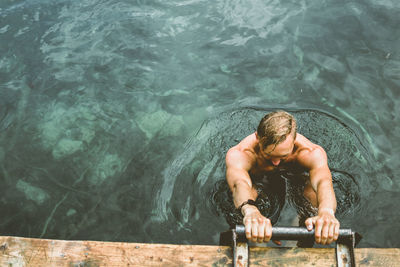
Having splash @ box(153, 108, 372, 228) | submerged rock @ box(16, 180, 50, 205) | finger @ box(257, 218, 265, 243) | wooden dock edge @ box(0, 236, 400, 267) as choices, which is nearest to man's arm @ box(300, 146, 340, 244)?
wooden dock edge @ box(0, 236, 400, 267)

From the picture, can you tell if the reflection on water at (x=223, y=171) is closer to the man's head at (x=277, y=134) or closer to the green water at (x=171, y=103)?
the green water at (x=171, y=103)

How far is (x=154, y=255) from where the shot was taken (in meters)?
2.43

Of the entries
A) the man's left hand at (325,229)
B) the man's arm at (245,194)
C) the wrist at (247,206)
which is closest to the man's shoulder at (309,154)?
the man's arm at (245,194)

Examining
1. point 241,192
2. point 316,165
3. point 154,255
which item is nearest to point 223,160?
point 241,192

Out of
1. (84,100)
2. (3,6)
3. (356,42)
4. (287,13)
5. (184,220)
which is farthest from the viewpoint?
(3,6)

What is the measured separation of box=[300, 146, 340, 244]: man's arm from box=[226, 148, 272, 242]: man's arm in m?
0.32

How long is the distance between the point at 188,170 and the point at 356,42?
144 inches

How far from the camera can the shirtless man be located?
227cm

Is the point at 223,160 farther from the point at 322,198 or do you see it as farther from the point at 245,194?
the point at 322,198

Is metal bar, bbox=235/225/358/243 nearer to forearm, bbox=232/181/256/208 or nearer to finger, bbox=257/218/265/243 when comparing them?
finger, bbox=257/218/265/243

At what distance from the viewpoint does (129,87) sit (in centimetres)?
523

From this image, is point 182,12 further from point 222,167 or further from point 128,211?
point 128,211

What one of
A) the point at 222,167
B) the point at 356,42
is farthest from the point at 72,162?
the point at 356,42

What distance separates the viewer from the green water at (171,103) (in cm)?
382
